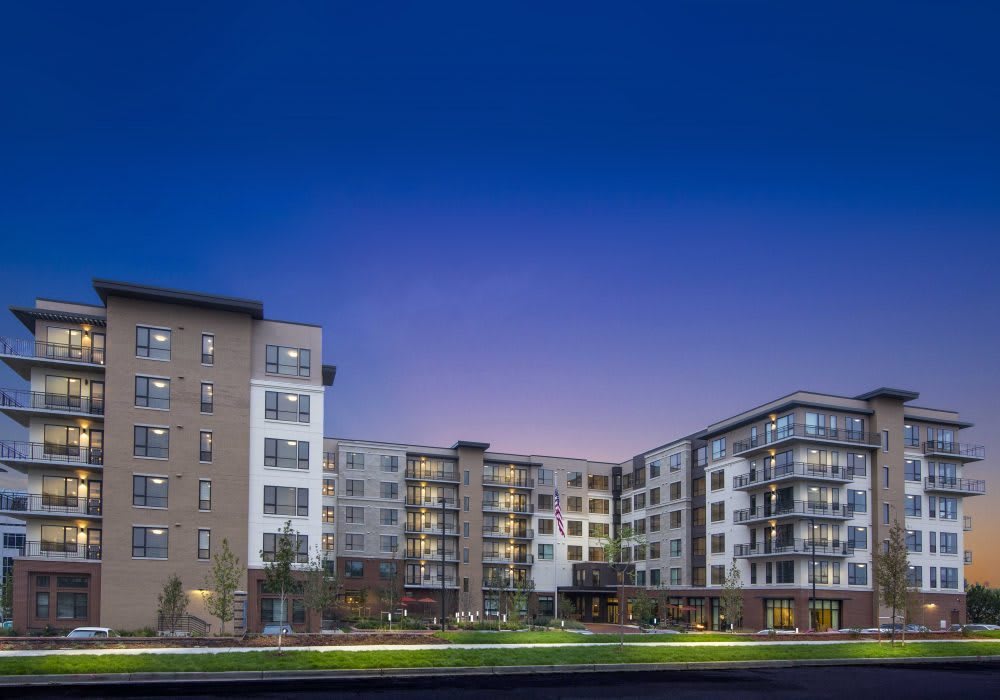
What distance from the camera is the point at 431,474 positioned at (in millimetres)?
88062

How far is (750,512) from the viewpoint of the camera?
70250mm

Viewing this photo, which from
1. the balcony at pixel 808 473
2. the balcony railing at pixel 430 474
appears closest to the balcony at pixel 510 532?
the balcony railing at pixel 430 474

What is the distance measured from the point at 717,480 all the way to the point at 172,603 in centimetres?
4964

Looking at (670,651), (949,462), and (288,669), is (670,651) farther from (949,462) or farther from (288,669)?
(949,462)

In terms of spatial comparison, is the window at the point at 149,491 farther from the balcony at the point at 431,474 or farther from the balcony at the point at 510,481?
the balcony at the point at 510,481

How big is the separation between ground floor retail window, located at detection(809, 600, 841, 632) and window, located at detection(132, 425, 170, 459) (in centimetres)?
4788

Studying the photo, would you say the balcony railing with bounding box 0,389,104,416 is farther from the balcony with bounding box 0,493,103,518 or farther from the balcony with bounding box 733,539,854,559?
the balcony with bounding box 733,539,854,559

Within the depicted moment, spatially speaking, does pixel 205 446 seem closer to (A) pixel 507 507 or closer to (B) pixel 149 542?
(B) pixel 149 542

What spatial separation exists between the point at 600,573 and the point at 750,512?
23.6 metres

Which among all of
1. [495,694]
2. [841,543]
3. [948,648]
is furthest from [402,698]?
[841,543]

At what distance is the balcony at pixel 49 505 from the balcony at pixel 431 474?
38.9 m

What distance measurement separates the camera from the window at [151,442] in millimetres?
52094

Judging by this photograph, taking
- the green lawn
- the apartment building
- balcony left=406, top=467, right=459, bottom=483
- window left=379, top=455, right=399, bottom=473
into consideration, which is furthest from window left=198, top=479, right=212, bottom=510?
balcony left=406, top=467, right=459, bottom=483

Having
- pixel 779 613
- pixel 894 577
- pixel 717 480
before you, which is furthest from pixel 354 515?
pixel 894 577
